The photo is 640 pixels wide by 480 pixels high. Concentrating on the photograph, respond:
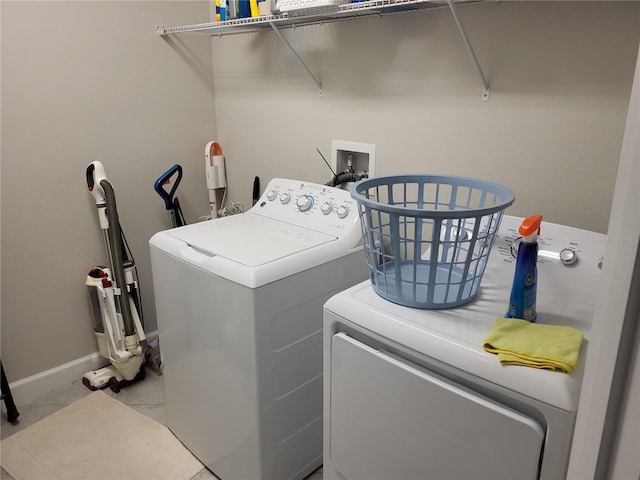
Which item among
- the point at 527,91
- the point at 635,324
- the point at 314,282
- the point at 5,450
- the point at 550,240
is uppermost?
the point at 527,91

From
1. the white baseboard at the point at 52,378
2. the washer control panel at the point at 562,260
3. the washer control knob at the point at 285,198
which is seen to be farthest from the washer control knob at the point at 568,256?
the white baseboard at the point at 52,378

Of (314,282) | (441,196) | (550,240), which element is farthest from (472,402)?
(441,196)

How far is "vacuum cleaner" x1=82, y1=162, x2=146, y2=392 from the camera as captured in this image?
2.10 meters

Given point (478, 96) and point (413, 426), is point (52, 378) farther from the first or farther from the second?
point (478, 96)

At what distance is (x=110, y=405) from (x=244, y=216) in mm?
1108

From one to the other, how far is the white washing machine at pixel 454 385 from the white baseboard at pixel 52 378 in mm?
1622

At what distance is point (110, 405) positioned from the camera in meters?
2.17

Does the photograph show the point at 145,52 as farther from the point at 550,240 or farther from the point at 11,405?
the point at 550,240

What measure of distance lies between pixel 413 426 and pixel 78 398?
1.86 m

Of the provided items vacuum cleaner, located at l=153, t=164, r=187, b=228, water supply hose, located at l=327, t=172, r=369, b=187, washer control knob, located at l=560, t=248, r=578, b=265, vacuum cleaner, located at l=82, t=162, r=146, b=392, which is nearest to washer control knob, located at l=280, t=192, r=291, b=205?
water supply hose, located at l=327, t=172, r=369, b=187

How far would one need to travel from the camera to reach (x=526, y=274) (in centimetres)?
98

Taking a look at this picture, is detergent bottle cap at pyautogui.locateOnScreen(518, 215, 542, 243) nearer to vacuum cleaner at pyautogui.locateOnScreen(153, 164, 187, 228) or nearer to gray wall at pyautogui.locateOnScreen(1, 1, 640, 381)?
gray wall at pyautogui.locateOnScreen(1, 1, 640, 381)

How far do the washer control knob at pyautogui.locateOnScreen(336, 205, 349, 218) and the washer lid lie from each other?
0.10 meters

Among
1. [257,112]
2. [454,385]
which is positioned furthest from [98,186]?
[454,385]
